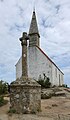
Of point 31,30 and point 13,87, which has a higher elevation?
point 31,30

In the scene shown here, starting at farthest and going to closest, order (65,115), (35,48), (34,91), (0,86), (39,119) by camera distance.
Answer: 1. (35,48)
2. (0,86)
3. (34,91)
4. (65,115)
5. (39,119)

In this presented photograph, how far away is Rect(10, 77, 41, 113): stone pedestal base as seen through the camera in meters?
14.4

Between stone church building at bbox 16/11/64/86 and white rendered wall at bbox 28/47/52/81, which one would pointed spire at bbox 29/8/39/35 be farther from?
white rendered wall at bbox 28/47/52/81

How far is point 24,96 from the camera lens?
14.4 m

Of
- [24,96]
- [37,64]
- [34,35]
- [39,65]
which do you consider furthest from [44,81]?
[24,96]

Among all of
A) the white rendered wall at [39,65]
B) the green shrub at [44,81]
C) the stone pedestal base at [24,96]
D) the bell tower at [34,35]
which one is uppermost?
the bell tower at [34,35]

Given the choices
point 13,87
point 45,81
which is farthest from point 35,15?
point 13,87

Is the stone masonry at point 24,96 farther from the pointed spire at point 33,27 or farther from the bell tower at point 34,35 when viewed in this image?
the pointed spire at point 33,27

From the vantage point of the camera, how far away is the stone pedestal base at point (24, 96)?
47.1 feet

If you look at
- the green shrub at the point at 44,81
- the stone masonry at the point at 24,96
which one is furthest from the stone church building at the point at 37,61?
the stone masonry at the point at 24,96

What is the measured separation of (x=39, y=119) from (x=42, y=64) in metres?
24.8

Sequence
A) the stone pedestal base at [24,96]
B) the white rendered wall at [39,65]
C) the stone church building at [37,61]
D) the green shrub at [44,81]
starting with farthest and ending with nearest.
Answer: the stone church building at [37,61], the white rendered wall at [39,65], the green shrub at [44,81], the stone pedestal base at [24,96]

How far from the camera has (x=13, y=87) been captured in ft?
48.1

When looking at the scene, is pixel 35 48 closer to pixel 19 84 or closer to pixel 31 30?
pixel 31 30
